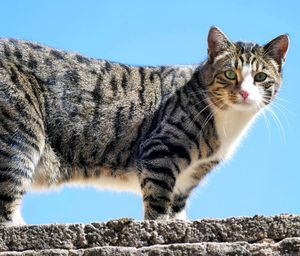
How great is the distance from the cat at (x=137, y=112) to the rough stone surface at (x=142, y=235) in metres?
1.73

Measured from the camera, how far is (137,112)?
543 centimetres

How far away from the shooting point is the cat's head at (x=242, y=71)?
529 cm

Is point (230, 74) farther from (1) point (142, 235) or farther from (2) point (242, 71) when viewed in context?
(1) point (142, 235)

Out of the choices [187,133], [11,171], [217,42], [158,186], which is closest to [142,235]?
[11,171]

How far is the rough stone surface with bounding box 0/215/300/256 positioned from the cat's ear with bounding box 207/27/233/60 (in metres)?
2.99

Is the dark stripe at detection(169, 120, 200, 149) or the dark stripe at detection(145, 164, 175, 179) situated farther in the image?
the dark stripe at detection(169, 120, 200, 149)

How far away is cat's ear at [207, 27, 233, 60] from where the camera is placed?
5652mm

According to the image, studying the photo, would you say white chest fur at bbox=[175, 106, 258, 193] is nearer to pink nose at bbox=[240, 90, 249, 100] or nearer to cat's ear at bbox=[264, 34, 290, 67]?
pink nose at bbox=[240, 90, 249, 100]

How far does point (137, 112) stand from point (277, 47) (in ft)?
4.50

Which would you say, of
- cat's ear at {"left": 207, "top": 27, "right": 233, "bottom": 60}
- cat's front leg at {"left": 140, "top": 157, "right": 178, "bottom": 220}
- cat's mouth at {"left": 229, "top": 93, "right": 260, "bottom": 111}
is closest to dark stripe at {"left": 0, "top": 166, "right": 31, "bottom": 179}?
cat's front leg at {"left": 140, "top": 157, "right": 178, "bottom": 220}

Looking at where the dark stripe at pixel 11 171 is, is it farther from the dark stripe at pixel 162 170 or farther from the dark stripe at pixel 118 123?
the dark stripe at pixel 118 123

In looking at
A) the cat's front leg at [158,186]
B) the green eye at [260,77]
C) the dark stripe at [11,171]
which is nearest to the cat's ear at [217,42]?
the green eye at [260,77]

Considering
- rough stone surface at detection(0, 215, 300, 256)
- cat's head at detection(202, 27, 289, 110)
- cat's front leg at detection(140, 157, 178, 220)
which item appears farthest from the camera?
cat's head at detection(202, 27, 289, 110)

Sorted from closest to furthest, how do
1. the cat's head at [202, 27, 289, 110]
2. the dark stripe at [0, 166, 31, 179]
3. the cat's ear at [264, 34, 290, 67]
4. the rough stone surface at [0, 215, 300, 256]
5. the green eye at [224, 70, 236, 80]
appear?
the rough stone surface at [0, 215, 300, 256]
the dark stripe at [0, 166, 31, 179]
the cat's head at [202, 27, 289, 110]
the green eye at [224, 70, 236, 80]
the cat's ear at [264, 34, 290, 67]
